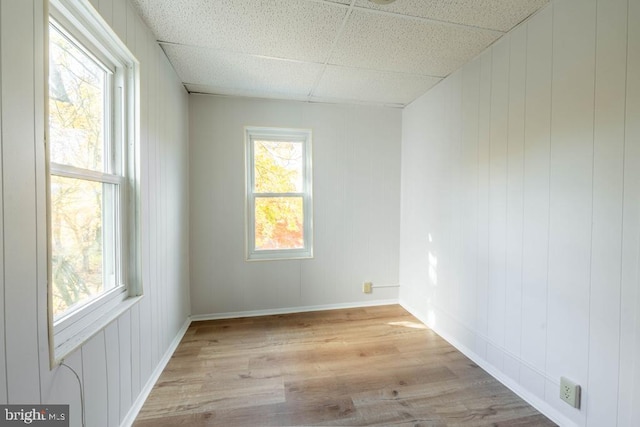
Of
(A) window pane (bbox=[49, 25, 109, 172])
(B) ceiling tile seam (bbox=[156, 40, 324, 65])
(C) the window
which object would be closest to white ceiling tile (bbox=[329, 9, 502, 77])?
(B) ceiling tile seam (bbox=[156, 40, 324, 65])

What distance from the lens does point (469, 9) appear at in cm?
154

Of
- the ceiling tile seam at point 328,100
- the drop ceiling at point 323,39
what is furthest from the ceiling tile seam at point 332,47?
the ceiling tile seam at point 328,100

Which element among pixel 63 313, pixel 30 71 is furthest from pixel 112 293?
pixel 30 71

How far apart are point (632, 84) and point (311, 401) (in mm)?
2322

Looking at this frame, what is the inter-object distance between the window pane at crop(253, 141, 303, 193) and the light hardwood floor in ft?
4.91

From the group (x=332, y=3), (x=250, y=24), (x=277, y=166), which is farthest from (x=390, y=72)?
(x=277, y=166)

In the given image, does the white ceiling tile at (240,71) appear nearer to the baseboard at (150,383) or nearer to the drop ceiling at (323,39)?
the drop ceiling at (323,39)

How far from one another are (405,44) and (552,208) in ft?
4.76

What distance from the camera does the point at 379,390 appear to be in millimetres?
1729

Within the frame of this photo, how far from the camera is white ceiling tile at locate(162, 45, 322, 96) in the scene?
207cm

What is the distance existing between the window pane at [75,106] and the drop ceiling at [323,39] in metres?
0.60

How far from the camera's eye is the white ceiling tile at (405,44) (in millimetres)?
1689

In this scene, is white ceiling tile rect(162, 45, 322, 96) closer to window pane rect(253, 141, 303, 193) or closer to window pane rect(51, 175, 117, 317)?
window pane rect(253, 141, 303, 193)

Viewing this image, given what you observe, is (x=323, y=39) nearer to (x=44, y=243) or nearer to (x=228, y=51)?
(x=228, y=51)
